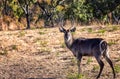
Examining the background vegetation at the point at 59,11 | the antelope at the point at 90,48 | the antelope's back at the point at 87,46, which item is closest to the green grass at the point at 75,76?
the antelope at the point at 90,48

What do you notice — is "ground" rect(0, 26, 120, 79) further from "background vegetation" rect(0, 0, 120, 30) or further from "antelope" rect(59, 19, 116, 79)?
"background vegetation" rect(0, 0, 120, 30)

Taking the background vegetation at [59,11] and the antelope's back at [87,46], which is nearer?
the antelope's back at [87,46]

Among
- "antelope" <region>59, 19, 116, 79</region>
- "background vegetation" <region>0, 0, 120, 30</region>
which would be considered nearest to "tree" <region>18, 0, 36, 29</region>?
"background vegetation" <region>0, 0, 120, 30</region>

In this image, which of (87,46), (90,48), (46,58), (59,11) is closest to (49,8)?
(59,11)

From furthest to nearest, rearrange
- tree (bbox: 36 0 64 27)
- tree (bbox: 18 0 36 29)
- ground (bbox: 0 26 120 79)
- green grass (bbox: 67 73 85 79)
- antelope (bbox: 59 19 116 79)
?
tree (bbox: 36 0 64 27)
tree (bbox: 18 0 36 29)
ground (bbox: 0 26 120 79)
green grass (bbox: 67 73 85 79)
antelope (bbox: 59 19 116 79)

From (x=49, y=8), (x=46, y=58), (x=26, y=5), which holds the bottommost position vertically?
(x=46, y=58)

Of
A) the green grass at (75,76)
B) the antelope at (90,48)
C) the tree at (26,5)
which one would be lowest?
the green grass at (75,76)

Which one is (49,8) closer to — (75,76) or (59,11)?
(59,11)

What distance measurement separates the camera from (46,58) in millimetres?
14688

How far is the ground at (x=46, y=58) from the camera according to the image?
1218cm

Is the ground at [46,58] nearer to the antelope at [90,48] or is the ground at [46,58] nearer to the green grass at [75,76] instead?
the green grass at [75,76]

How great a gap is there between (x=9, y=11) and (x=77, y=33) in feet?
69.3

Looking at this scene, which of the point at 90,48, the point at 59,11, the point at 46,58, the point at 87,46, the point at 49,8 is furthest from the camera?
the point at 49,8

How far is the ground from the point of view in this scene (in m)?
12.2
